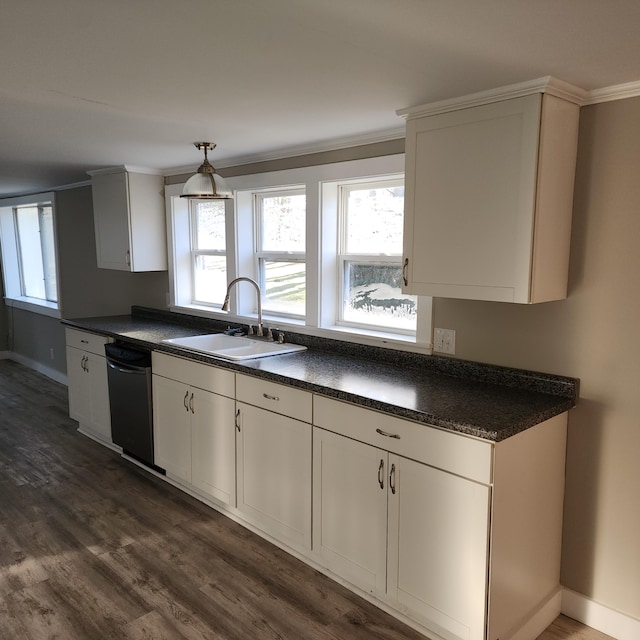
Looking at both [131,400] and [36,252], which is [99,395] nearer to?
[131,400]

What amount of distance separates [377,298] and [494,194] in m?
1.20

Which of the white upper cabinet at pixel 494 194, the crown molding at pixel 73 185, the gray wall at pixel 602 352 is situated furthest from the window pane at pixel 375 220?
the crown molding at pixel 73 185

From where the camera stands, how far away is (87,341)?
4207 millimetres

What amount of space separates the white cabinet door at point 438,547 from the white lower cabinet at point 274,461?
53 cm

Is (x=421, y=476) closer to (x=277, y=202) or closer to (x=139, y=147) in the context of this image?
(x=277, y=202)

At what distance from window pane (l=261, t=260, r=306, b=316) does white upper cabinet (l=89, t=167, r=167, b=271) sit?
1.08 meters

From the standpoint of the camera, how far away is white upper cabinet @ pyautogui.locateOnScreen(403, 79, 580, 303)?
2.02m

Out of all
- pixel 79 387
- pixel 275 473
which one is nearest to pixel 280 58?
pixel 275 473

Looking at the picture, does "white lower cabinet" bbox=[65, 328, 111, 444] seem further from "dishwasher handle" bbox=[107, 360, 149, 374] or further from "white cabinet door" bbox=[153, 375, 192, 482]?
"white cabinet door" bbox=[153, 375, 192, 482]

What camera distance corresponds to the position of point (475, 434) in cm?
191

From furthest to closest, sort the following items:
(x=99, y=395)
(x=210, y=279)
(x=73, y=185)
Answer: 1. (x=73, y=185)
2. (x=210, y=279)
3. (x=99, y=395)

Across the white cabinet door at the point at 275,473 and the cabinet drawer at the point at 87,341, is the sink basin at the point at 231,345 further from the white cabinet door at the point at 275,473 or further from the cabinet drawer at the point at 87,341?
the cabinet drawer at the point at 87,341

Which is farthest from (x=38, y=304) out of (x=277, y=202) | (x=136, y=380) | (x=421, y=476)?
(x=421, y=476)

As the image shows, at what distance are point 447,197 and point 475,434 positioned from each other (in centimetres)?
95
